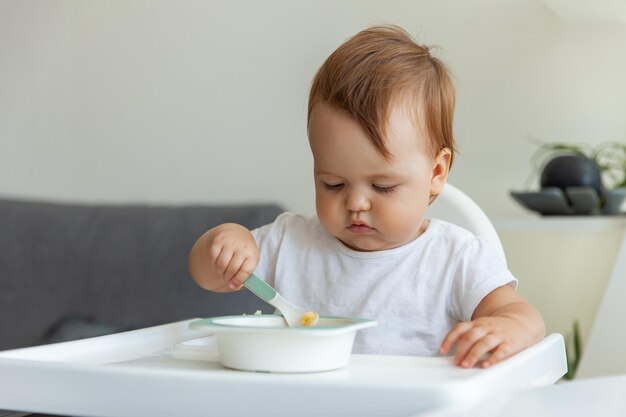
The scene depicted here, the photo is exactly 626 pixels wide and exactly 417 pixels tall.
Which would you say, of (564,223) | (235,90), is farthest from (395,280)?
(235,90)

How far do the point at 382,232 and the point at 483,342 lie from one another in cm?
34

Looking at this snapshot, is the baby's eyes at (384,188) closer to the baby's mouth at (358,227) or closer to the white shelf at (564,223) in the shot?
the baby's mouth at (358,227)

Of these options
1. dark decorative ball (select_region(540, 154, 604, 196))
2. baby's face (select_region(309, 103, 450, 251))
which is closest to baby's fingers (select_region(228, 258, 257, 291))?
baby's face (select_region(309, 103, 450, 251))

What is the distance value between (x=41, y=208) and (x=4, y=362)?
1936mm

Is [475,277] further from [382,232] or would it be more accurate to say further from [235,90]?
[235,90]

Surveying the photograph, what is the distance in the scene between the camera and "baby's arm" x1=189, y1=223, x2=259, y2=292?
109 centimetres

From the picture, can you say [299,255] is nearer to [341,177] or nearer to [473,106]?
[341,177]

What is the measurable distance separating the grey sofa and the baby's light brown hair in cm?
122

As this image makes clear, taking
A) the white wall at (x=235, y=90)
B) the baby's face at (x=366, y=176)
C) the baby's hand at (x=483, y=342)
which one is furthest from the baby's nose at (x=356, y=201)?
the white wall at (x=235, y=90)

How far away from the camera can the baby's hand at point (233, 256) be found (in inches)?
42.5

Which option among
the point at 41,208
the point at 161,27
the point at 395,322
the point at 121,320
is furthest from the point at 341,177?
the point at 161,27

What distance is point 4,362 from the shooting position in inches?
29.9

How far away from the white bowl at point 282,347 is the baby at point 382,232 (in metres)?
0.30

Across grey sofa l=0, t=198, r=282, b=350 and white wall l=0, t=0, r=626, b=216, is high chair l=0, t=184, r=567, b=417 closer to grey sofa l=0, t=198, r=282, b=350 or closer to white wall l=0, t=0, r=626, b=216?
grey sofa l=0, t=198, r=282, b=350
